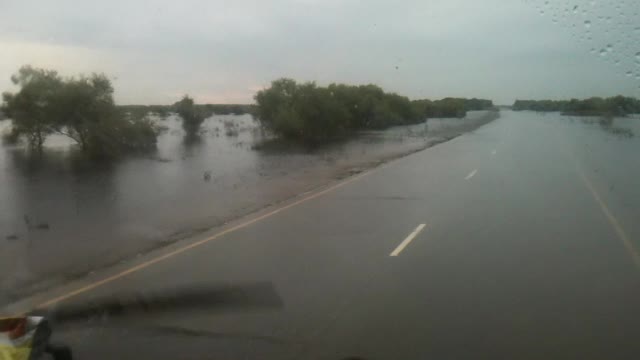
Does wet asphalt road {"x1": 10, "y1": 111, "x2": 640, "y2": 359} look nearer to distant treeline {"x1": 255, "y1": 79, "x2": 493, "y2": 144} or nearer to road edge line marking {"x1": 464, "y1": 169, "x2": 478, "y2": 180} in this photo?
road edge line marking {"x1": 464, "y1": 169, "x2": 478, "y2": 180}

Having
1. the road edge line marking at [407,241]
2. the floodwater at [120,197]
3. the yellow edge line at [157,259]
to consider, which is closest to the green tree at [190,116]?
the floodwater at [120,197]

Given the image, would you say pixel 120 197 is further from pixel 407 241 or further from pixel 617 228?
pixel 617 228

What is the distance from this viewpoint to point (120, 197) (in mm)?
19859

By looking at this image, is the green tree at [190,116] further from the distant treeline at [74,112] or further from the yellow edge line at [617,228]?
the yellow edge line at [617,228]

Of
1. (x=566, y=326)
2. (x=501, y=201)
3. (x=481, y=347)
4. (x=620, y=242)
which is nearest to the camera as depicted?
(x=481, y=347)

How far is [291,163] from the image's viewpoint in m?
33.2

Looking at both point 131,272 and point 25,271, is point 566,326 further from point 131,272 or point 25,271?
point 25,271

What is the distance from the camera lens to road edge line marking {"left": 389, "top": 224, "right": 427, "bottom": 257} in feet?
35.5

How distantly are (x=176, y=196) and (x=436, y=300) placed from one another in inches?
535

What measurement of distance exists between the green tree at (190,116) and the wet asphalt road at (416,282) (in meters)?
45.4

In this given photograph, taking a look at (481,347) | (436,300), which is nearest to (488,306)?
(436,300)

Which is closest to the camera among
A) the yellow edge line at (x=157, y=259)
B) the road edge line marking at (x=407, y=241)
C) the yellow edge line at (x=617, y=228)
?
the yellow edge line at (x=157, y=259)

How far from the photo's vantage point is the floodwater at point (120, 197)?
11.1 m

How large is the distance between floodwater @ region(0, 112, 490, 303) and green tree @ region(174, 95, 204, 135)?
20.4 m
